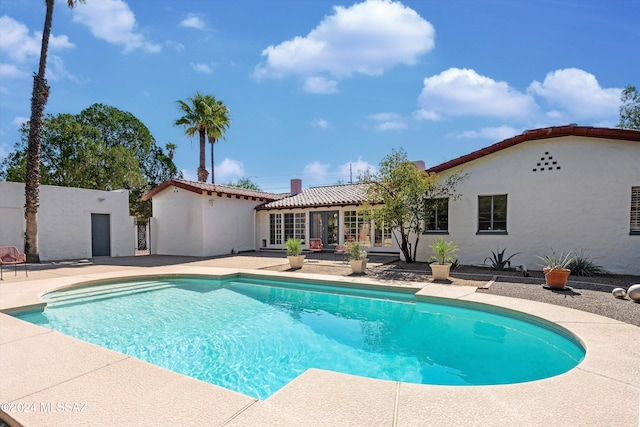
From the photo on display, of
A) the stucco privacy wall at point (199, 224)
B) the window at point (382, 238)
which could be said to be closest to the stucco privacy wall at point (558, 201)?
the window at point (382, 238)

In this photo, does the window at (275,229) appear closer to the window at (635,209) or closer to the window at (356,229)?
the window at (356,229)

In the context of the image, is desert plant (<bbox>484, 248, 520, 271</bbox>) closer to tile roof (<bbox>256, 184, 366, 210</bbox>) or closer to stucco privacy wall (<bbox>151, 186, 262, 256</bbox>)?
tile roof (<bbox>256, 184, 366, 210</bbox>)

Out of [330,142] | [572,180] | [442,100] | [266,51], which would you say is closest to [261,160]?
[330,142]

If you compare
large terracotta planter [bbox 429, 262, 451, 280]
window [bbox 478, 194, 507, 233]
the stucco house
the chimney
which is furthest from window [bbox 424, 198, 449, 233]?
the chimney

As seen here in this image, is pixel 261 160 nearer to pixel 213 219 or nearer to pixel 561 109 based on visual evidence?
pixel 213 219

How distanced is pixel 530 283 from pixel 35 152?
20.3 metres

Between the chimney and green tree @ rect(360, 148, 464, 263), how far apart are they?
1158 cm

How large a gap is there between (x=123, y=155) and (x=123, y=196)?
14.1 m

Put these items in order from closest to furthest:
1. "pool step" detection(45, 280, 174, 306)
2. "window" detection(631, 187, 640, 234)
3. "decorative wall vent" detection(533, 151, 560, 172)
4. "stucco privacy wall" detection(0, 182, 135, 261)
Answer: "pool step" detection(45, 280, 174, 306), "window" detection(631, 187, 640, 234), "decorative wall vent" detection(533, 151, 560, 172), "stucco privacy wall" detection(0, 182, 135, 261)

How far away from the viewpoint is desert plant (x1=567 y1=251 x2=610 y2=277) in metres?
10.7

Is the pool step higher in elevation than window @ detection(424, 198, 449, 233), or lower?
lower

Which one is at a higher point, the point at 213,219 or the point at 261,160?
the point at 261,160

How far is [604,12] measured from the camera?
32.4 ft

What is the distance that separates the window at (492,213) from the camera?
1266 centimetres
